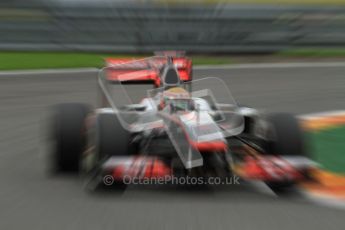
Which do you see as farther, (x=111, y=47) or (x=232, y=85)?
(x=111, y=47)

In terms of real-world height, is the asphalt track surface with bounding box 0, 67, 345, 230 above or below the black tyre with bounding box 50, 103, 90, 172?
below

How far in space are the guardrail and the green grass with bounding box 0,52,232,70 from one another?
19 cm

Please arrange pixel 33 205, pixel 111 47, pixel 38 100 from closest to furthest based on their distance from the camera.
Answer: pixel 33 205 < pixel 38 100 < pixel 111 47

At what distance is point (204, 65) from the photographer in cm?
1511

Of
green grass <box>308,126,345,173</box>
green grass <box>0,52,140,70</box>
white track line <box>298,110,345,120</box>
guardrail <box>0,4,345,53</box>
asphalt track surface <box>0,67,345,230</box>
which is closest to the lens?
asphalt track surface <box>0,67,345,230</box>

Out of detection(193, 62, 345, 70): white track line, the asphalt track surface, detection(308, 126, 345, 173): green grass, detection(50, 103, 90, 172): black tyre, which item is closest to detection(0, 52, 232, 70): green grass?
detection(193, 62, 345, 70): white track line

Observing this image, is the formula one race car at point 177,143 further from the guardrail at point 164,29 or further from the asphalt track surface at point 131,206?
the guardrail at point 164,29

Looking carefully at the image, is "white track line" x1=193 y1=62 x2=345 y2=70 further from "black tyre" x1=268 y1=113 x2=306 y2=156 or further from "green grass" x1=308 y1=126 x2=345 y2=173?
"black tyre" x1=268 y1=113 x2=306 y2=156

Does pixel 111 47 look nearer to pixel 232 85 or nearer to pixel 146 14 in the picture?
pixel 146 14

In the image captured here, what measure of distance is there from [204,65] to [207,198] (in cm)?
1066

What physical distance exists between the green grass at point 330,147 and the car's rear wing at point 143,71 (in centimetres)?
158

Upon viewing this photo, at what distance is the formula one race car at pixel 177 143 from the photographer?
4.80m

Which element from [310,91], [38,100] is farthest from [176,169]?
[310,91]

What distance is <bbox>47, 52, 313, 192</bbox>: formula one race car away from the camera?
4805 mm
